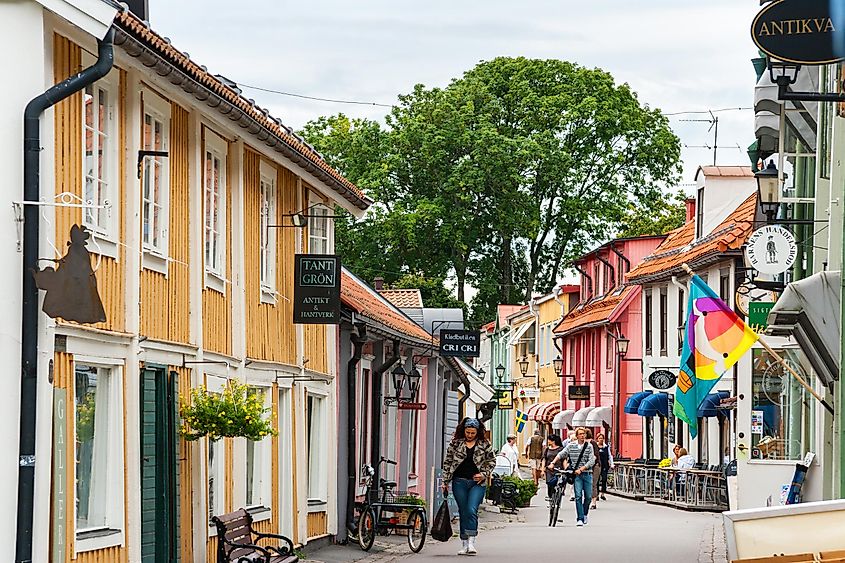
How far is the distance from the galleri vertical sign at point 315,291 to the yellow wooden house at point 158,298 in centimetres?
34

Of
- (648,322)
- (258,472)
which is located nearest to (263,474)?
(258,472)

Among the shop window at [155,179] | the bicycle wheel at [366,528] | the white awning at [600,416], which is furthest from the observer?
the white awning at [600,416]

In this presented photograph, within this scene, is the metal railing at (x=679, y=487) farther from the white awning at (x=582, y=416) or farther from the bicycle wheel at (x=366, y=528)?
the bicycle wheel at (x=366, y=528)

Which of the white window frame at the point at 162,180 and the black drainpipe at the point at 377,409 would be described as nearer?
the white window frame at the point at 162,180

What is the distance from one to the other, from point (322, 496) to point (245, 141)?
6693 millimetres

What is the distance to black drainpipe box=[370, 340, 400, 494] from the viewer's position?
25734mm

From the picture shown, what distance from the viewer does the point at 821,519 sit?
877 centimetres

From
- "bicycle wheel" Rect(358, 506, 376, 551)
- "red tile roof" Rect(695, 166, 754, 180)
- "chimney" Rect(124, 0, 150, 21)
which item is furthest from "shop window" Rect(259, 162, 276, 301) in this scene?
"red tile roof" Rect(695, 166, 754, 180)

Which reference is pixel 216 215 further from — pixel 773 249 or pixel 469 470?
pixel 773 249

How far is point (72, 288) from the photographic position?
1102 cm

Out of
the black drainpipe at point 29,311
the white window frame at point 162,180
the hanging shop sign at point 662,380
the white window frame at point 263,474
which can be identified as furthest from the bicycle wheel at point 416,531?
the hanging shop sign at point 662,380

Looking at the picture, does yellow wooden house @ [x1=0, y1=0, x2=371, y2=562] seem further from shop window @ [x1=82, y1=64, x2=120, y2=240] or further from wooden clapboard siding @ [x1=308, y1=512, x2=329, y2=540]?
wooden clapboard siding @ [x1=308, y1=512, x2=329, y2=540]

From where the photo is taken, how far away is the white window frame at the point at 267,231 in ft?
63.1

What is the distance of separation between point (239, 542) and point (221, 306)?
2.67 metres
